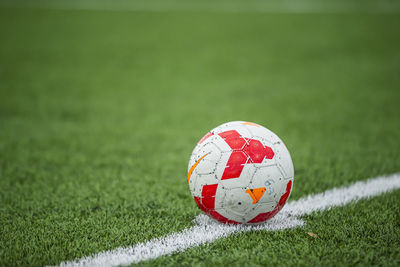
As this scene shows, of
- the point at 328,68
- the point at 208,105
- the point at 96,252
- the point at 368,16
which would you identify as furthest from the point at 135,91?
the point at 368,16

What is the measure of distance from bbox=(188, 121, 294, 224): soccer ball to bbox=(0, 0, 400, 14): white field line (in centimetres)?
1684

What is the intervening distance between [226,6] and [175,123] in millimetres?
16856

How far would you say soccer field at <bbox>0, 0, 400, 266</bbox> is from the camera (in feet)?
8.00

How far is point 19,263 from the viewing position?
2.18m

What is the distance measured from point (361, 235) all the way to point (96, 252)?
5.12 feet

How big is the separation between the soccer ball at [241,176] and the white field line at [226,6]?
1684 cm

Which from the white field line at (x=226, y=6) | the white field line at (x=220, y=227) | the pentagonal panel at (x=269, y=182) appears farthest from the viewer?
the white field line at (x=226, y=6)

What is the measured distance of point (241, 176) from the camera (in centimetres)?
242

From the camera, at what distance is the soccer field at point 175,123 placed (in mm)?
2438

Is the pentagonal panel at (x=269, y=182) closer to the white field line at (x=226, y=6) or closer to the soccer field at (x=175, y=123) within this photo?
the soccer field at (x=175, y=123)

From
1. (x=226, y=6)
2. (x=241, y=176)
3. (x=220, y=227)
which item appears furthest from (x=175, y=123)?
(x=226, y=6)

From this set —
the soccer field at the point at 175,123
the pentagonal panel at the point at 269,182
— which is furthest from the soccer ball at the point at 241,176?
the soccer field at the point at 175,123

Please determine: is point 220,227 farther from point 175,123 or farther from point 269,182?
point 175,123

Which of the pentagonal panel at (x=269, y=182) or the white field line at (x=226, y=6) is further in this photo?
the white field line at (x=226, y=6)
